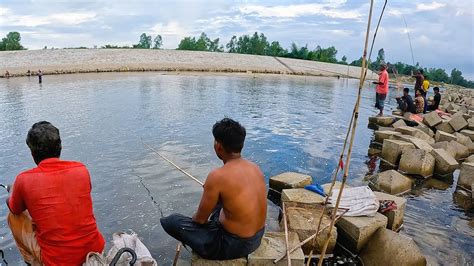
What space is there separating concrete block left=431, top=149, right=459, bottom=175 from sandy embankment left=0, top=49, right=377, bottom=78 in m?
42.3

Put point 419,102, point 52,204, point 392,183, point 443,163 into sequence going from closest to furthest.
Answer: point 52,204 < point 392,183 < point 443,163 < point 419,102

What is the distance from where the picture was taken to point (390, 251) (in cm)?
472

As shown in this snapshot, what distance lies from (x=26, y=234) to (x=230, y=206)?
79.2 inches

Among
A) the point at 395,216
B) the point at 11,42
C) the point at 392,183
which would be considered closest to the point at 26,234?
the point at 395,216

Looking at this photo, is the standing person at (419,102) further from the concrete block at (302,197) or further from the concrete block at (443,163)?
the concrete block at (302,197)

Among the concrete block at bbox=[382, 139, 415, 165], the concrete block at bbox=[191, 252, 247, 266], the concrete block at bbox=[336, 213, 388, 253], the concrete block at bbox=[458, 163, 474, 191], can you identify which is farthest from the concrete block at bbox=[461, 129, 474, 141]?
the concrete block at bbox=[191, 252, 247, 266]

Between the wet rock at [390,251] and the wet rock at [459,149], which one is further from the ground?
the wet rock at [459,149]

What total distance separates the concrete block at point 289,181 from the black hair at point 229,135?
355 cm

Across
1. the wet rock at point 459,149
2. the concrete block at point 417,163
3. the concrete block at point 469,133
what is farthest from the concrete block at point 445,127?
the concrete block at point 417,163

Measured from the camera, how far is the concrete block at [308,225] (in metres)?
4.89

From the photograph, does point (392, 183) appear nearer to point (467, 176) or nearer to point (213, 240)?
point (467, 176)

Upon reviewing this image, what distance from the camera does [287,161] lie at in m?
9.78

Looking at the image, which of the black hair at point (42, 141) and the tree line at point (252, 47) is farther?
the tree line at point (252, 47)

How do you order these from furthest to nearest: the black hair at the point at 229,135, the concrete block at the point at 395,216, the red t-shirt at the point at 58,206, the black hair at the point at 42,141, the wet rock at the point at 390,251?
the concrete block at the point at 395,216
the wet rock at the point at 390,251
the black hair at the point at 229,135
the black hair at the point at 42,141
the red t-shirt at the point at 58,206
